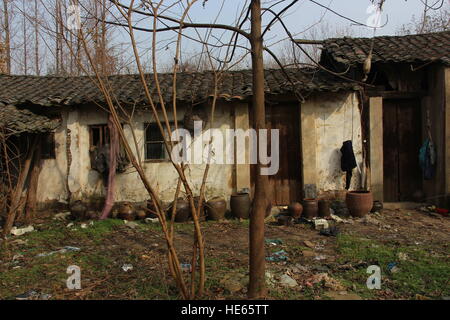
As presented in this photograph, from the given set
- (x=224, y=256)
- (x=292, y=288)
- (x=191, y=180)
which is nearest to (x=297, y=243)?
(x=224, y=256)

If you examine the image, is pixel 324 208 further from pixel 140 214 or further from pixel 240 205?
pixel 140 214

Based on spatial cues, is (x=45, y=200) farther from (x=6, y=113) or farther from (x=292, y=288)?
(x=292, y=288)

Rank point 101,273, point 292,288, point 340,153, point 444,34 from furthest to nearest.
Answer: point 444,34 → point 340,153 → point 101,273 → point 292,288

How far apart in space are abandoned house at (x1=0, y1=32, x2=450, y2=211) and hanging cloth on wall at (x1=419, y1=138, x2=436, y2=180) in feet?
0.37

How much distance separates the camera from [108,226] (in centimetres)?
728

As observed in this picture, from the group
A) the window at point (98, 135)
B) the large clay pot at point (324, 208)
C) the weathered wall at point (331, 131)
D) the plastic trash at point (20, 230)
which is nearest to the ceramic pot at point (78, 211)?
the plastic trash at point (20, 230)

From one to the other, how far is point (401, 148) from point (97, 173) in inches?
291

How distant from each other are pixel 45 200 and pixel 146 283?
5749mm

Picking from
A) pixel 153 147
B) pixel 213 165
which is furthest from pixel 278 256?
pixel 153 147

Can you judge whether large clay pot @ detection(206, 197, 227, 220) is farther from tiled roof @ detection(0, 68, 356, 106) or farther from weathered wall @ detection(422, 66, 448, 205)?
weathered wall @ detection(422, 66, 448, 205)

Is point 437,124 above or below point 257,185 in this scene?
above

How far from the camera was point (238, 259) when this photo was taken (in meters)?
4.95

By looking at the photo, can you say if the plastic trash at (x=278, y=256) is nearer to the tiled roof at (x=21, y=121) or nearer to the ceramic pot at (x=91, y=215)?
the ceramic pot at (x=91, y=215)

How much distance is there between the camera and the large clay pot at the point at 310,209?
746cm
